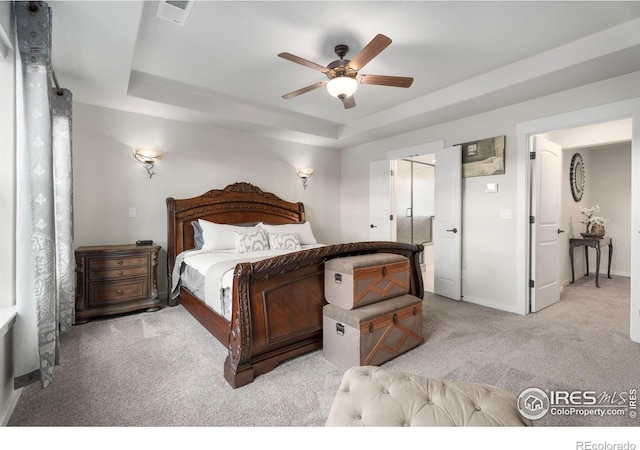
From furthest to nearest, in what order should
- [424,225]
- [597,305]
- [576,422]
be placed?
[424,225] < [597,305] < [576,422]

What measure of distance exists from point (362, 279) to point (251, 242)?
179 cm

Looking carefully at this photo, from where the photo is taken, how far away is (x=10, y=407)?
1.67m

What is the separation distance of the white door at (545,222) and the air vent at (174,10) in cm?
370

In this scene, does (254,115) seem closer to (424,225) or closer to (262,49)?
(262,49)

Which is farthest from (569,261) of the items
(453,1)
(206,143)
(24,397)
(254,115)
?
(24,397)

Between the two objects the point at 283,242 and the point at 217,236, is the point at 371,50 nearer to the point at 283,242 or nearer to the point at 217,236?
the point at 283,242

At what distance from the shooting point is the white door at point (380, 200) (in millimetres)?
4941

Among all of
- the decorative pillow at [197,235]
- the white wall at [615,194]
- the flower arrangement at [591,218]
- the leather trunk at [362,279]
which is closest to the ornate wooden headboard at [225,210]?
the decorative pillow at [197,235]

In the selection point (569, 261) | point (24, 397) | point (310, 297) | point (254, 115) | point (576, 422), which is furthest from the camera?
point (569, 261)

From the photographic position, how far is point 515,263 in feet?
11.5

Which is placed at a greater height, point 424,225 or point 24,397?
point 424,225

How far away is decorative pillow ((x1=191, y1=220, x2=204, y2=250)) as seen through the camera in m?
3.79

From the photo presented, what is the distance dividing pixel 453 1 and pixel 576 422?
2713 mm

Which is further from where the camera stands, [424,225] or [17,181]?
[424,225]
